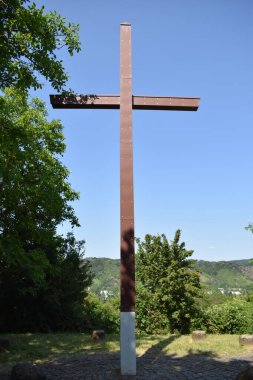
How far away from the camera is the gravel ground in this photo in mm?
6969

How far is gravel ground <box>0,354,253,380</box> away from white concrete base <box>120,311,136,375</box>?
0.63 ft

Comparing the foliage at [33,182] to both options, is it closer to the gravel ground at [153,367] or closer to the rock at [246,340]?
the gravel ground at [153,367]

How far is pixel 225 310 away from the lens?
2177 cm

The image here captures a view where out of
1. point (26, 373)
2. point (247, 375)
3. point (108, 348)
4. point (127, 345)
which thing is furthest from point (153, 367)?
point (108, 348)

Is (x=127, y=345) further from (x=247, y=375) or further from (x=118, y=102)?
(x=118, y=102)

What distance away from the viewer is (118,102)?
28.9 feet

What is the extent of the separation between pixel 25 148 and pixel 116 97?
5586 mm

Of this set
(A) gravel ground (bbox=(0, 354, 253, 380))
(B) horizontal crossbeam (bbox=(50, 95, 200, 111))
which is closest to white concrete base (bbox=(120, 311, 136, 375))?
(A) gravel ground (bbox=(0, 354, 253, 380))

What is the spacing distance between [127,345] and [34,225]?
8.25 m

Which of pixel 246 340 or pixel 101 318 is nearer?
pixel 246 340

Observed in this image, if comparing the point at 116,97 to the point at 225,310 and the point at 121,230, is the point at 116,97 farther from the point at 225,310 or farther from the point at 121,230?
the point at 225,310

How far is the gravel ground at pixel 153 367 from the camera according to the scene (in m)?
6.97

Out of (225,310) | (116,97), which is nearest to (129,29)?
(116,97)

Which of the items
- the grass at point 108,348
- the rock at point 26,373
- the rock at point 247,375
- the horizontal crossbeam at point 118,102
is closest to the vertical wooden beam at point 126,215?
the horizontal crossbeam at point 118,102
